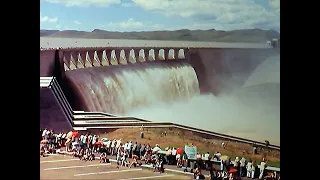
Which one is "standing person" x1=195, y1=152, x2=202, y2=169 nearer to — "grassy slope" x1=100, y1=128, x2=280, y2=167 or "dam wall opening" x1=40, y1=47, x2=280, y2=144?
"grassy slope" x1=100, y1=128, x2=280, y2=167

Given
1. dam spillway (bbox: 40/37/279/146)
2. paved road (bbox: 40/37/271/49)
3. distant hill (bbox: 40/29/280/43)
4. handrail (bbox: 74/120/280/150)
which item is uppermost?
distant hill (bbox: 40/29/280/43)

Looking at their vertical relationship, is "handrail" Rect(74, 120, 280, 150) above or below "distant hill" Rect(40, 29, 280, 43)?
below

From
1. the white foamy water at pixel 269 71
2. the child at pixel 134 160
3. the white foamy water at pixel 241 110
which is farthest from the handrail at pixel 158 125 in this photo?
the white foamy water at pixel 269 71

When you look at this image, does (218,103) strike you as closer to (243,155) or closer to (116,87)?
(243,155)

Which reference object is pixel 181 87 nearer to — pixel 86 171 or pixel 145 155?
pixel 145 155

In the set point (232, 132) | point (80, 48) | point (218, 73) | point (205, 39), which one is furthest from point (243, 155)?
point (80, 48)

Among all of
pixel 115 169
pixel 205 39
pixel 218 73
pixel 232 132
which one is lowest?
Answer: pixel 115 169

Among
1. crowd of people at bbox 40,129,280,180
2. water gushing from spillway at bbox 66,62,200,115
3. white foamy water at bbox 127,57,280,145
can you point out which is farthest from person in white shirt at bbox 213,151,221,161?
water gushing from spillway at bbox 66,62,200,115
